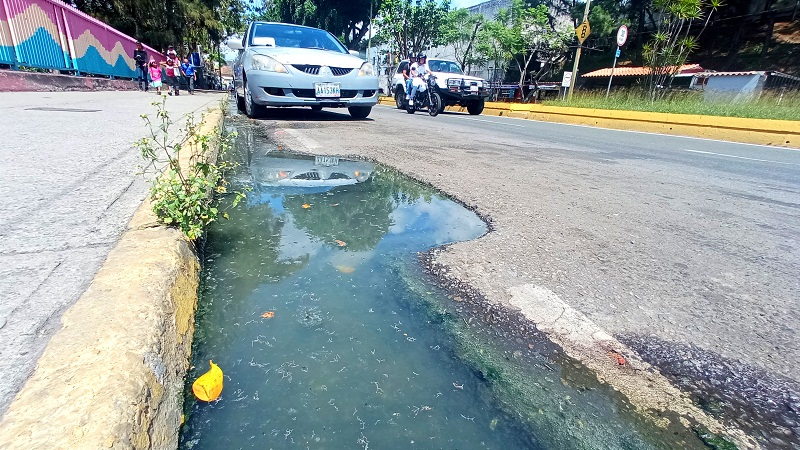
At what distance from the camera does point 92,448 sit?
656mm

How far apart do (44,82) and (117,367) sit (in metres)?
11.0

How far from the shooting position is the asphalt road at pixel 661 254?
127cm

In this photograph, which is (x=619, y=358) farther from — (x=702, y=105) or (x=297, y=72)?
(x=702, y=105)

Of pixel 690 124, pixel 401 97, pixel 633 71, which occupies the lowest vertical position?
pixel 690 124

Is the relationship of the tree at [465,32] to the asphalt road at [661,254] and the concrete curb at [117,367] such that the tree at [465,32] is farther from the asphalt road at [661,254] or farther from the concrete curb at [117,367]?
the concrete curb at [117,367]

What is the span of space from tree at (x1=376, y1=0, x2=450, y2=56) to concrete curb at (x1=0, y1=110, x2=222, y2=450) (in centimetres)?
2855

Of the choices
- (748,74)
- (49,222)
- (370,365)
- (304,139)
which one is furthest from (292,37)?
(748,74)

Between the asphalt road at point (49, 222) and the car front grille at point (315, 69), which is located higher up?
the car front grille at point (315, 69)

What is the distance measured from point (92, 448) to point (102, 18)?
80.8 ft

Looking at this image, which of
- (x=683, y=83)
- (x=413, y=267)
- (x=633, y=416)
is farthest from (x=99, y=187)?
(x=683, y=83)

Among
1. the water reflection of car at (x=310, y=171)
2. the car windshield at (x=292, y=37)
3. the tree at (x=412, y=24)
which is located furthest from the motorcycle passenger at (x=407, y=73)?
the tree at (x=412, y=24)

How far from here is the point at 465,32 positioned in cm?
2859

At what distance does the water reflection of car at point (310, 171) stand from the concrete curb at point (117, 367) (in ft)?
6.18

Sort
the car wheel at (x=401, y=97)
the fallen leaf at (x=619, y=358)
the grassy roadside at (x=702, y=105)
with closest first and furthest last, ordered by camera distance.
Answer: the fallen leaf at (x=619, y=358)
the grassy roadside at (x=702, y=105)
the car wheel at (x=401, y=97)
